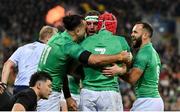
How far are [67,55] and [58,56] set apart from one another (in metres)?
0.14

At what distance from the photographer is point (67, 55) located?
800 cm

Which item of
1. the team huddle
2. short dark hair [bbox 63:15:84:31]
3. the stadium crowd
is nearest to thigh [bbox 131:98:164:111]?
the team huddle

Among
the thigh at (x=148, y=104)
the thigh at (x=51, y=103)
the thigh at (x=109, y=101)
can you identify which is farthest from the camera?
the thigh at (x=148, y=104)

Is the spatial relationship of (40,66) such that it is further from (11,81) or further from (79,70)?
(11,81)

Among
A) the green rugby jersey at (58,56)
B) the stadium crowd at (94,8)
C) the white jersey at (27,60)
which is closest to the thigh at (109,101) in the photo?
the green rugby jersey at (58,56)

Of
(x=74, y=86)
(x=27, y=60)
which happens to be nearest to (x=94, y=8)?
(x=74, y=86)

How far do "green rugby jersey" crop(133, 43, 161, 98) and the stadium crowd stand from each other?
1329 centimetres

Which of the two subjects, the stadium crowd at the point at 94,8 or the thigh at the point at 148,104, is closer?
the thigh at the point at 148,104

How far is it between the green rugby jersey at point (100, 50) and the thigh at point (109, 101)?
64mm

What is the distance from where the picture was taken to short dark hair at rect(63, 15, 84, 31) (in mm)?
7996

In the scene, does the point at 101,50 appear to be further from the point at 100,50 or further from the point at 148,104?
the point at 148,104

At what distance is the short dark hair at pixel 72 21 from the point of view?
26.2 ft

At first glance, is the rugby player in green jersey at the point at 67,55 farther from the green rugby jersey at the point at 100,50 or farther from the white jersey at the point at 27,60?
the white jersey at the point at 27,60

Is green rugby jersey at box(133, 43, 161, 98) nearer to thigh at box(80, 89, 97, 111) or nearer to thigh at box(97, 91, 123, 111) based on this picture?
thigh at box(97, 91, 123, 111)
